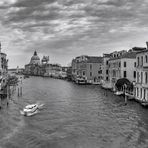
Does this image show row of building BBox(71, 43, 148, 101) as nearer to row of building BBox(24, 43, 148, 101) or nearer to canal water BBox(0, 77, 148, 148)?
row of building BBox(24, 43, 148, 101)

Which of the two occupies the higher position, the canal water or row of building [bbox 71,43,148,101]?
row of building [bbox 71,43,148,101]

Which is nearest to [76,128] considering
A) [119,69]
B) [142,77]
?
[142,77]

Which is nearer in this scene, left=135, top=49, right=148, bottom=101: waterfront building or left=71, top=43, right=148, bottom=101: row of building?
left=135, top=49, right=148, bottom=101: waterfront building

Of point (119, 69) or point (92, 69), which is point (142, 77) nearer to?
point (119, 69)

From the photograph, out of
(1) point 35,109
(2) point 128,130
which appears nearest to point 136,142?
(2) point 128,130

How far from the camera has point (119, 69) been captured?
64.8 meters

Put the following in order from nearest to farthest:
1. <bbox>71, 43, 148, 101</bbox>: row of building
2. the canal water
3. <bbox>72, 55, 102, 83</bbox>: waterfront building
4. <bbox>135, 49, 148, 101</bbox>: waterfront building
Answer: the canal water → <bbox>135, 49, 148, 101</bbox>: waterfront building → <bbox>71, 43, 148, 101</bbox>: row of building → <bbox>72, 55, 102, 83</bbox>: waterfront building

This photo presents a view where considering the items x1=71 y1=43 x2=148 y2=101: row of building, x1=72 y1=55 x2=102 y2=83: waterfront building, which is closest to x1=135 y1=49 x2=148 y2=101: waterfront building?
x1=71 y1=43 x2=148 y2=101: row of building

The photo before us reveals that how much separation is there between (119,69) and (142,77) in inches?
905

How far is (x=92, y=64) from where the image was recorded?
100 m

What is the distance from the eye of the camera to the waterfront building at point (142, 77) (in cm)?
4022

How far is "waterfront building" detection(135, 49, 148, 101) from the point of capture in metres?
40.2

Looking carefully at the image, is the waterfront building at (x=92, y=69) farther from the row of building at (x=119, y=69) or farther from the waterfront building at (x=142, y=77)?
the waterfront building at (x=142, y=77)

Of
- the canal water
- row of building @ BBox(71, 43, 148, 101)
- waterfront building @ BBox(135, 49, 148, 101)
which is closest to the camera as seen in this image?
the canal water
